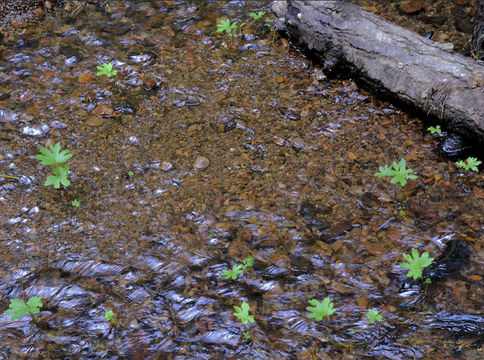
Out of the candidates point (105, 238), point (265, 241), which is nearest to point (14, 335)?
point (105, 238)

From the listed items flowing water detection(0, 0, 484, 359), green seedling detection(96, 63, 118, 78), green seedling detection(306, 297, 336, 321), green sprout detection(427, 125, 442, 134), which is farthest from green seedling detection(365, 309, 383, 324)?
green seedling detection(96, 63, 118, 78)

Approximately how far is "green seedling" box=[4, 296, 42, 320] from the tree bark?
14.5 ft

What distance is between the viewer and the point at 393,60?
409 cm

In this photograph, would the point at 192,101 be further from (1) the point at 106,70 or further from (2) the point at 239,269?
(2) the point at 239,269

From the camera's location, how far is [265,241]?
3.31 metres

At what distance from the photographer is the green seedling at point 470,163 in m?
3.57

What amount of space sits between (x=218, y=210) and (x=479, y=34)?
10.2 feet

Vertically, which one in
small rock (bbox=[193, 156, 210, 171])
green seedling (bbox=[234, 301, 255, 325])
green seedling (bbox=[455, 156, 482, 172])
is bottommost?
green seedling (bbox=[234, 301, 255, 325])

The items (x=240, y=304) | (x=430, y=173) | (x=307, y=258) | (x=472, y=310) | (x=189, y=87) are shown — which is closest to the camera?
(x=472, y=310)

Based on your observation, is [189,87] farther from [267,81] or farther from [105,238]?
[105,238]

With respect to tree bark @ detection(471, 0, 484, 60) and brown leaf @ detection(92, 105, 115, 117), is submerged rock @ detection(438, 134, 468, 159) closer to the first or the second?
tree bark @ detection(471, 0, 484, 60)

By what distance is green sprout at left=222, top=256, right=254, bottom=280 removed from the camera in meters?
3.07

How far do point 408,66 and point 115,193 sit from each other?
288cm

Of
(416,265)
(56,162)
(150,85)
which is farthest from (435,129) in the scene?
(56,162)
